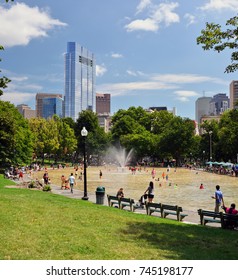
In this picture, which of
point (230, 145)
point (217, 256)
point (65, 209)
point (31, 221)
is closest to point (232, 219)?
point (217, 256)

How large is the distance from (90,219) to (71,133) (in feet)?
305

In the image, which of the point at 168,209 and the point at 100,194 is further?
the point at 100,194

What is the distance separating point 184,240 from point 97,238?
291 cm

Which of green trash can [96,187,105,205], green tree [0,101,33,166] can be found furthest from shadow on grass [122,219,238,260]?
green tree [0,101,33,166]

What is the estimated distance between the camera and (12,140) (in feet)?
160

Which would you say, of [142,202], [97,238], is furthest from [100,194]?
[97,238]

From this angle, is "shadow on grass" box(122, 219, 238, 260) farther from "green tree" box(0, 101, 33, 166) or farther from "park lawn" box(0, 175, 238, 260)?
"green tree" box(0, 101, 33, 166)

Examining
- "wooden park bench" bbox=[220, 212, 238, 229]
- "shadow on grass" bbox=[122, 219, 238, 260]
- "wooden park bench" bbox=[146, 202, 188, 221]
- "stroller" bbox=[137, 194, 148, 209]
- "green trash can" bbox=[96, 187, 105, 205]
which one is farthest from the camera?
"green trash can" bbox=[96, 187, 105, 205]

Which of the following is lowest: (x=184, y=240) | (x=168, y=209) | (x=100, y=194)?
(x=184, y=240)

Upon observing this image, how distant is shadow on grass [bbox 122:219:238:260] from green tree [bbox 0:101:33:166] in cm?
3752

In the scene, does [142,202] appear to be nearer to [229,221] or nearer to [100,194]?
[100,194]

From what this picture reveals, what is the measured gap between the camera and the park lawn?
354 inches

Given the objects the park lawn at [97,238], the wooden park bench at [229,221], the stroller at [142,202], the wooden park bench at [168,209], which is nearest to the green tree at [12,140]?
the stroller at [142,202]

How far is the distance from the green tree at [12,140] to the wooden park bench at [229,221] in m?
37.7
